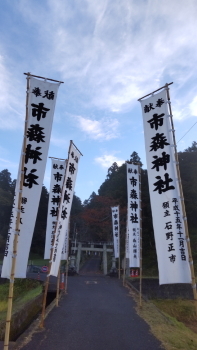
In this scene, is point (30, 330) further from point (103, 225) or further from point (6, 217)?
point (6, 217)

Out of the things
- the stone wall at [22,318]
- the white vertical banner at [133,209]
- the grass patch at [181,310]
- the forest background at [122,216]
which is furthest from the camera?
the forest background at [122,216]

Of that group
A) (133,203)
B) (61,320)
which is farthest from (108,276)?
(61,320)

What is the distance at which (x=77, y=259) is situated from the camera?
2644cm

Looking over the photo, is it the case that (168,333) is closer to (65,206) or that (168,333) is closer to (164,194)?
(164,194)

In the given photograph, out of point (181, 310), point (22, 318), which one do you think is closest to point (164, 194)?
point (22, 318)

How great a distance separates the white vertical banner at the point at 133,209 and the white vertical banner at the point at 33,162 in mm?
7186

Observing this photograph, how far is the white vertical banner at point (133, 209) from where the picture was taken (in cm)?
1306

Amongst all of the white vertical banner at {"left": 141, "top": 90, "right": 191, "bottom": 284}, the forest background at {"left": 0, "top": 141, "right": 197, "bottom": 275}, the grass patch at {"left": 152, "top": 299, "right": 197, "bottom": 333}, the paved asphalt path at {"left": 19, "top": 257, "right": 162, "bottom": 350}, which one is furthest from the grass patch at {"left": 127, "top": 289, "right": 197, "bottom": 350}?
the forest background at {"left": 0, "top": 141, "right": 197, "bottom": 275}

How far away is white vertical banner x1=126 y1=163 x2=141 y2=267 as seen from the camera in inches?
514

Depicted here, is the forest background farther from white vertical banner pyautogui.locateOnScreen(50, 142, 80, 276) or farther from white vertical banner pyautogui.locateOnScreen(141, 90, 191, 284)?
white vertical banner pyautogui.locateOnScreen(141, 90, 191, 284)

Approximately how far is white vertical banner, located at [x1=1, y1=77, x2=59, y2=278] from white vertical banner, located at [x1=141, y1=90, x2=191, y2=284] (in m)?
2.68

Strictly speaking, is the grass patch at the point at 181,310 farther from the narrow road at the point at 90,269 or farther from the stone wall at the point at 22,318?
the narrow road at the point at 90,269

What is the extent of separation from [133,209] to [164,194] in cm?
707

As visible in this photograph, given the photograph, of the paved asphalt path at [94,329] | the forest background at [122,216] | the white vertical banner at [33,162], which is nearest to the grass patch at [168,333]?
the paved asphalt path at [94,329]
